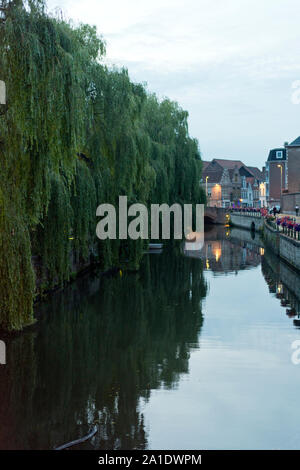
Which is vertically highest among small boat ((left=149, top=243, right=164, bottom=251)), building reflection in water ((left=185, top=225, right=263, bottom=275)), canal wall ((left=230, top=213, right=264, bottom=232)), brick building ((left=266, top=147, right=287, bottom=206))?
brick building ((left=266, top=147, right=287, bottom=206))

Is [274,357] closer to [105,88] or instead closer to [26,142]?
[26,142]

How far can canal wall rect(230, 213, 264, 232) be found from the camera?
5775cm

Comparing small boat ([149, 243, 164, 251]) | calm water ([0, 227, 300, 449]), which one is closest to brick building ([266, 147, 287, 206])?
small boat ([149, 243, 164, 251])

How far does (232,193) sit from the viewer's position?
313ft

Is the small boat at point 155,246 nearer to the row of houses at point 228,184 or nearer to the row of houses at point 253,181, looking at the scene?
the row of houses at point 253,181

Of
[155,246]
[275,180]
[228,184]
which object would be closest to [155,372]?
[155,246]

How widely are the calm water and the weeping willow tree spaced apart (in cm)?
150

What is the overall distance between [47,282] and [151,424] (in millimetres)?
10543

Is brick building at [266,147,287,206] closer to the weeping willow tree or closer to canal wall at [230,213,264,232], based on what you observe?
canal wall at [230,213,264,232]

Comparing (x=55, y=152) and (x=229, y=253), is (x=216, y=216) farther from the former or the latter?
(x=55, y=152)

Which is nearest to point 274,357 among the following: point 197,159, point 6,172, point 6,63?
point 6,172

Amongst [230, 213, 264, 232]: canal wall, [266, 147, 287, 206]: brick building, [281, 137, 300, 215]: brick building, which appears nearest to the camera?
[230, 213, 264, 232]: canal wall

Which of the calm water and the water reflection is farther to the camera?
the water reflection

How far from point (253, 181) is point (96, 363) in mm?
95955
